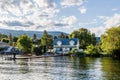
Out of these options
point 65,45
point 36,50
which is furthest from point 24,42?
point 65,45

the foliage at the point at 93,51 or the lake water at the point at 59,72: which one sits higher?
the foliage at the point at 93,51

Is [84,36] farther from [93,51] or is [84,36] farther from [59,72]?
[59,72]

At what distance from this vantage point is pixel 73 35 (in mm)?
195625

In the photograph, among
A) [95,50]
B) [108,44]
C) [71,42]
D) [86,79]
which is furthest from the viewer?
[71,42]

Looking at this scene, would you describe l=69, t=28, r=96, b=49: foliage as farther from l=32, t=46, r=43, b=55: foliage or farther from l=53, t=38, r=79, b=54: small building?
l=32, t=46, r=43, b=55: foliage

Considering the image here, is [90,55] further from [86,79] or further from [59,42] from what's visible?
[86,79]

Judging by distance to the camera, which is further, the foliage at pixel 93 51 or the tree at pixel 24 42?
the tree at pixel 24 42

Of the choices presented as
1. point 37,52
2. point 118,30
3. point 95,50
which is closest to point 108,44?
point 118,30

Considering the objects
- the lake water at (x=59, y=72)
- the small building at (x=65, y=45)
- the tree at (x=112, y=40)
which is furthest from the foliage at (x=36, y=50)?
the lake water at (x=59, y=72)

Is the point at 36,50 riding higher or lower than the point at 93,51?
higher

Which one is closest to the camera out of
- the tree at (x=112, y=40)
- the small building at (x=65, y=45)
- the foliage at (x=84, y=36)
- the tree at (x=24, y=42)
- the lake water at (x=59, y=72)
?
the lake water at (x=59, y=72)

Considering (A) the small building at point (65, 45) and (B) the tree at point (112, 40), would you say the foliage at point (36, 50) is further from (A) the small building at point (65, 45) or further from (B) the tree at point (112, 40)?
(B) the tree at point (112, 40)

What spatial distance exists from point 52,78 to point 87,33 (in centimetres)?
13871

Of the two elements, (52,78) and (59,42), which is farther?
(59,42)
